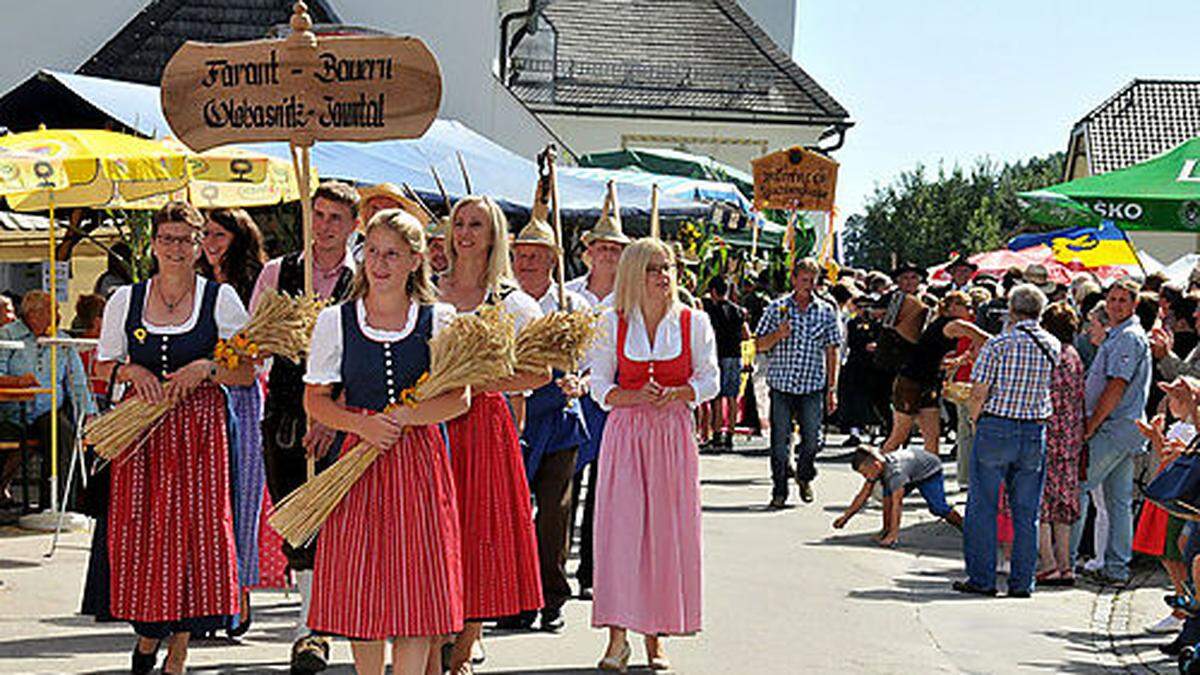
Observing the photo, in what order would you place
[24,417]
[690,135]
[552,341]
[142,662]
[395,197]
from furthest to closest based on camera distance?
[690,135], [24,417], [395,197], [142,662], [552,341]

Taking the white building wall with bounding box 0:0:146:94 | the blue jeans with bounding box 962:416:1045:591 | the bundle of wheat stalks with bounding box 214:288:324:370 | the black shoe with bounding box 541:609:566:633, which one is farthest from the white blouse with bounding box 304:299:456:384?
the white building wall with bounding box 0:0:146:94

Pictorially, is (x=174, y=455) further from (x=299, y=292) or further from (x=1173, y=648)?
(x=1173, y=648)

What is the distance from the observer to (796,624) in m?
10.1

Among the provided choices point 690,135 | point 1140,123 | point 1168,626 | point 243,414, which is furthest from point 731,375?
point 1140,123

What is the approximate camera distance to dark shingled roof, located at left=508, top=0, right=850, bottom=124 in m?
46.9

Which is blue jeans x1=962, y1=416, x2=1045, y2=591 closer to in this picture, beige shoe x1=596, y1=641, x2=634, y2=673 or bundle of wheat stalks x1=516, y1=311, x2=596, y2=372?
beige shoe x1=596, y1=641, x2=634, y2=673

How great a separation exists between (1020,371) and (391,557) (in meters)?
5.75

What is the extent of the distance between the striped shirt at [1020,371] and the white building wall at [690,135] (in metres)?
35.5

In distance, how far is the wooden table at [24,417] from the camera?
12445 millimetres

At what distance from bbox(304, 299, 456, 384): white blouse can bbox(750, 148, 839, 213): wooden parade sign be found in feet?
51.0

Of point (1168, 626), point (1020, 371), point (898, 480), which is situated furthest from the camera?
point (898, 480)

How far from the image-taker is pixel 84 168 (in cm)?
1103

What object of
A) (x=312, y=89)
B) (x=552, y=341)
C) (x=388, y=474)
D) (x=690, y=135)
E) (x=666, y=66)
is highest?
(x=666, y=66)

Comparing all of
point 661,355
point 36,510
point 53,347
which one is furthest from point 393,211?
point 36,510
